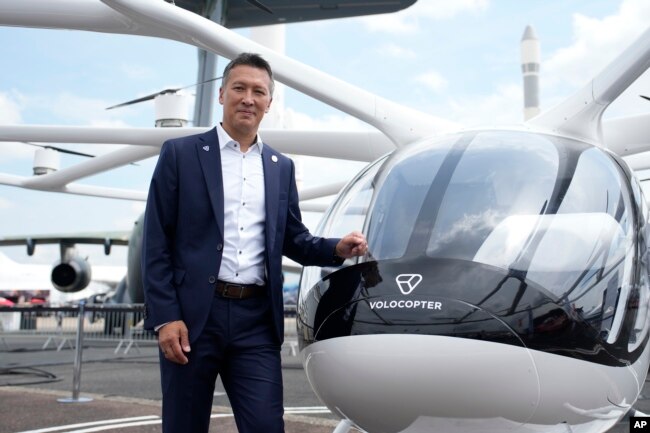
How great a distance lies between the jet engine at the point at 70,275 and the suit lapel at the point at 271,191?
60.1 ft

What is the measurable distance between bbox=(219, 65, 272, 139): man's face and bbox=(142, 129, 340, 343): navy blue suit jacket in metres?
0.12

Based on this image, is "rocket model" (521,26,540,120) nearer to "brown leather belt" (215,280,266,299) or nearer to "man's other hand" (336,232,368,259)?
"man's other hand" (336,232,368,259)

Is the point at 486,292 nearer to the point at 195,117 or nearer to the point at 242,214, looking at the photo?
the point at 242,214

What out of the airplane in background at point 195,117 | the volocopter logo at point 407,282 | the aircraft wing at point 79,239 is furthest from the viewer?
the aircraft wing at point 79,239

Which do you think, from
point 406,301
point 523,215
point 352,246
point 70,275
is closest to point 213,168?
point 352,246

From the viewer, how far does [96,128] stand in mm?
9453

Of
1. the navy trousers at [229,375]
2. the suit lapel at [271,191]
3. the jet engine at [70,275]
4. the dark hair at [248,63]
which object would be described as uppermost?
the dark hair at [248,63]

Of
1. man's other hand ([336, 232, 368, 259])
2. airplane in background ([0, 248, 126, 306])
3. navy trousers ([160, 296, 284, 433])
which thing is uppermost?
man's other hand ([336, 232, 368, 259])

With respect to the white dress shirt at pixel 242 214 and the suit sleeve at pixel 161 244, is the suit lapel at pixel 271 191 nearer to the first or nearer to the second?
the white dress shirt at pixel 242 214

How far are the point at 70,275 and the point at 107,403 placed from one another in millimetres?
13555

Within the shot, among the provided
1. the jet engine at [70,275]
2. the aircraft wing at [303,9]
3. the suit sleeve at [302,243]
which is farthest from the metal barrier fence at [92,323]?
the aircraft wing at [303,9]

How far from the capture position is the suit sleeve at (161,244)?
248cm

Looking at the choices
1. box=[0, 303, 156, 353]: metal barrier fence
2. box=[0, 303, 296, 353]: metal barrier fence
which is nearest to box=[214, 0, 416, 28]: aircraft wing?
box=[0, 303, 296, 353]: metal barrier fence

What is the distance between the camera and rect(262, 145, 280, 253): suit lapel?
8.80 feet
